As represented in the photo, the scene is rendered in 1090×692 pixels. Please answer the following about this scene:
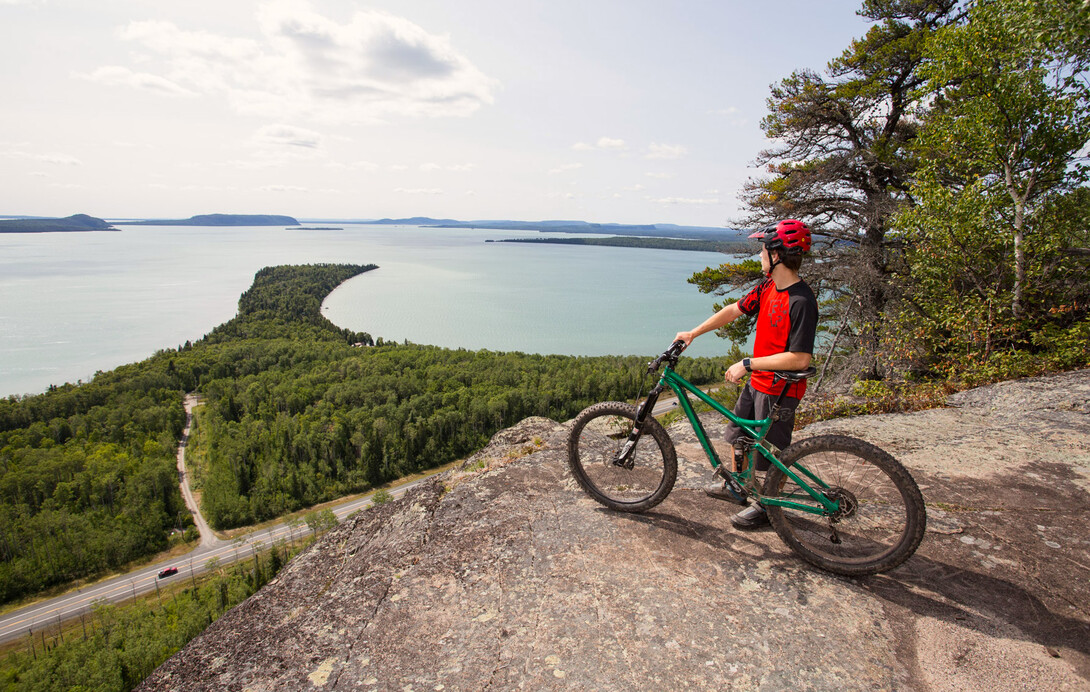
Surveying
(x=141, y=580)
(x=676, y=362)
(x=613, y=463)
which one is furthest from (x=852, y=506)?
(x=141, y=580)

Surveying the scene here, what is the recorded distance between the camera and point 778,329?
12.0 feet

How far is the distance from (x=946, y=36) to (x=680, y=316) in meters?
94.0

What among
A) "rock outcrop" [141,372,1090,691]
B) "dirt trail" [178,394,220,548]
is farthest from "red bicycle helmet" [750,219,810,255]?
"dirt trail" [178,394,220,548]

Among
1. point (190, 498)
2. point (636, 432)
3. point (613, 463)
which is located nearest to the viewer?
point (636, 432)

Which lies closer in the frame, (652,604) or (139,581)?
(652,604)

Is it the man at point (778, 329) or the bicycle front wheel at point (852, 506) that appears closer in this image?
the bicycle front wheel at point (852, 506)

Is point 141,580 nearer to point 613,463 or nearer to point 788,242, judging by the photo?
point 613,463

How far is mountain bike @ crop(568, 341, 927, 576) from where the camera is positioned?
335 cm

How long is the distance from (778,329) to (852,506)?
1391mm

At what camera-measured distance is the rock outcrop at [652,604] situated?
2.68 metres

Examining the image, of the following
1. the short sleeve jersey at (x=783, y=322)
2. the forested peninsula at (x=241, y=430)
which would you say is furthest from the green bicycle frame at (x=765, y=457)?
the forested peninsula at (x=241, y=430)

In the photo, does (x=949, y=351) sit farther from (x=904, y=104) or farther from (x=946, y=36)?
(x=904, y=104)

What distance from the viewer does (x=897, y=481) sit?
3.26 meters

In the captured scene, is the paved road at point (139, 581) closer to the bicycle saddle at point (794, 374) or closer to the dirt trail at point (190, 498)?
the dirt trail at point (190, 498)
